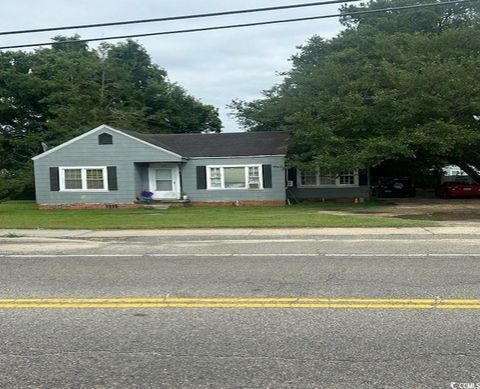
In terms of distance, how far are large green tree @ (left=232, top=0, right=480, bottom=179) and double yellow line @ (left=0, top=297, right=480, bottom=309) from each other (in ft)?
54.2

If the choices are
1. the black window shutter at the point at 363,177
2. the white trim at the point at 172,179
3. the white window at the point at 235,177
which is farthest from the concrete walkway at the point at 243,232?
the black window shutter at the point at 363,177

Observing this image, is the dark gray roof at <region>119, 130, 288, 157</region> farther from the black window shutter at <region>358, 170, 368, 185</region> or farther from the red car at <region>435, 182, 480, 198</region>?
the red car at <region>435, 182, 480, 198</region>

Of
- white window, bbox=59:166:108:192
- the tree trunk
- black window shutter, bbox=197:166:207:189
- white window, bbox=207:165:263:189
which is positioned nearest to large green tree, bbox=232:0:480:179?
the tree trunk

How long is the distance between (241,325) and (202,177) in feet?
A: 74.9

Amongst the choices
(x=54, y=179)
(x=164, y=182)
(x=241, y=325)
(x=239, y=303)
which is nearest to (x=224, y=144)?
(x=164, y=182)

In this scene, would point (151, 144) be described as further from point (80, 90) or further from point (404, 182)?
point (80, 90)

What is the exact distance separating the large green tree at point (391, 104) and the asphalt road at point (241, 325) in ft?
43.2

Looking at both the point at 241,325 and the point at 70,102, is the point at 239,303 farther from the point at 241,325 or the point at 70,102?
the point at 70,102

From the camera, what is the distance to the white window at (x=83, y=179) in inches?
1096

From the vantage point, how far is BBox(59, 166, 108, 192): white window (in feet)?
91.3

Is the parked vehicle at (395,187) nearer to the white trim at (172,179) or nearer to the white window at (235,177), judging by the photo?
the white window at (235,177)

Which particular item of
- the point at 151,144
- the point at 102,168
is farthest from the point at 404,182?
the point at 102,168

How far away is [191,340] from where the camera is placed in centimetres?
511

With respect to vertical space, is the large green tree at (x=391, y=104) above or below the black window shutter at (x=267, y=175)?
above
